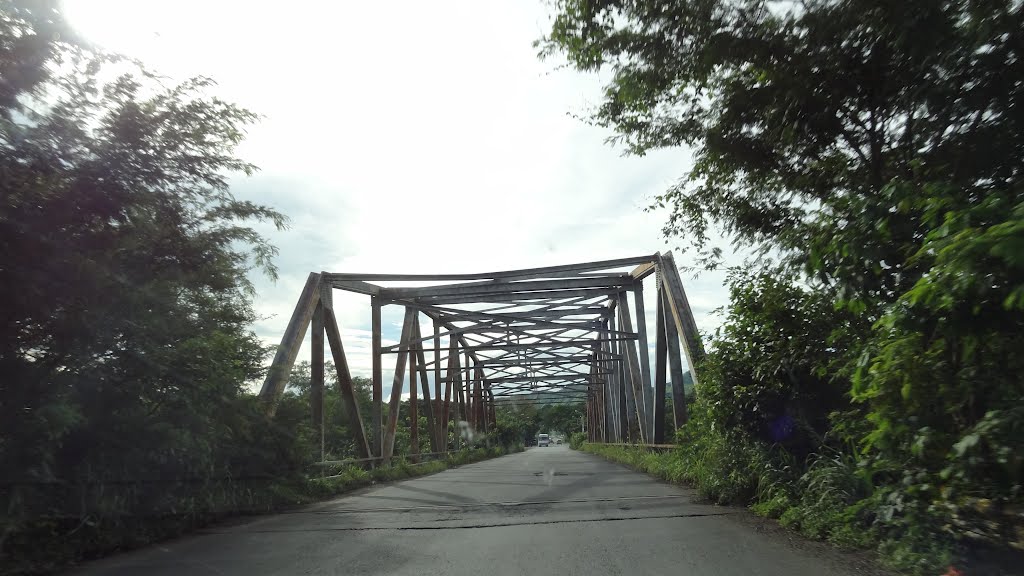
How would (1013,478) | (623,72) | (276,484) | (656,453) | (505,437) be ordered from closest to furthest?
(1013,478) → (623,72) → (276,484) → (656,453) → (505,437)

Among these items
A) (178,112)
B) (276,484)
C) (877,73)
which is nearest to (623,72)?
(877,73)

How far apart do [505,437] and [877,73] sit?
171 ft

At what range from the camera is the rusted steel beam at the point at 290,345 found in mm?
11070

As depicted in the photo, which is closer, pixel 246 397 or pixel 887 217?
pixel 887 217

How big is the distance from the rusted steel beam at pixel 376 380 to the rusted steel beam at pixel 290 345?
4.32m

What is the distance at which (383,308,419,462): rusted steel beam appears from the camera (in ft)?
60.0

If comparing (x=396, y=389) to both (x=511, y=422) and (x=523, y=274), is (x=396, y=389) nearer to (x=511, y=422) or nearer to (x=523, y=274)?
(x=523, y=274)

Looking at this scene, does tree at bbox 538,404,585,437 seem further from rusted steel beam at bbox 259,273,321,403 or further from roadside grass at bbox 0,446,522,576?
roadside grass at bbox 0,446,522,576

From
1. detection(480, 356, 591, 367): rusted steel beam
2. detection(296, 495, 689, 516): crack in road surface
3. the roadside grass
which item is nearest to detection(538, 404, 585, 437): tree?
detection(480, 356, 591, 367): rusted steel beam

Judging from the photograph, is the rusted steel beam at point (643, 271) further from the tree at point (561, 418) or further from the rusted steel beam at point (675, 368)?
the tree at point (561, 418)

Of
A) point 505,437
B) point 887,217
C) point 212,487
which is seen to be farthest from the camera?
point 505,437

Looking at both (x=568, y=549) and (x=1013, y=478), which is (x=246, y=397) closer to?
(x=568, y=549)

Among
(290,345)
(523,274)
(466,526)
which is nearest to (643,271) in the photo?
(523,274)

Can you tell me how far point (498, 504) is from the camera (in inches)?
370
